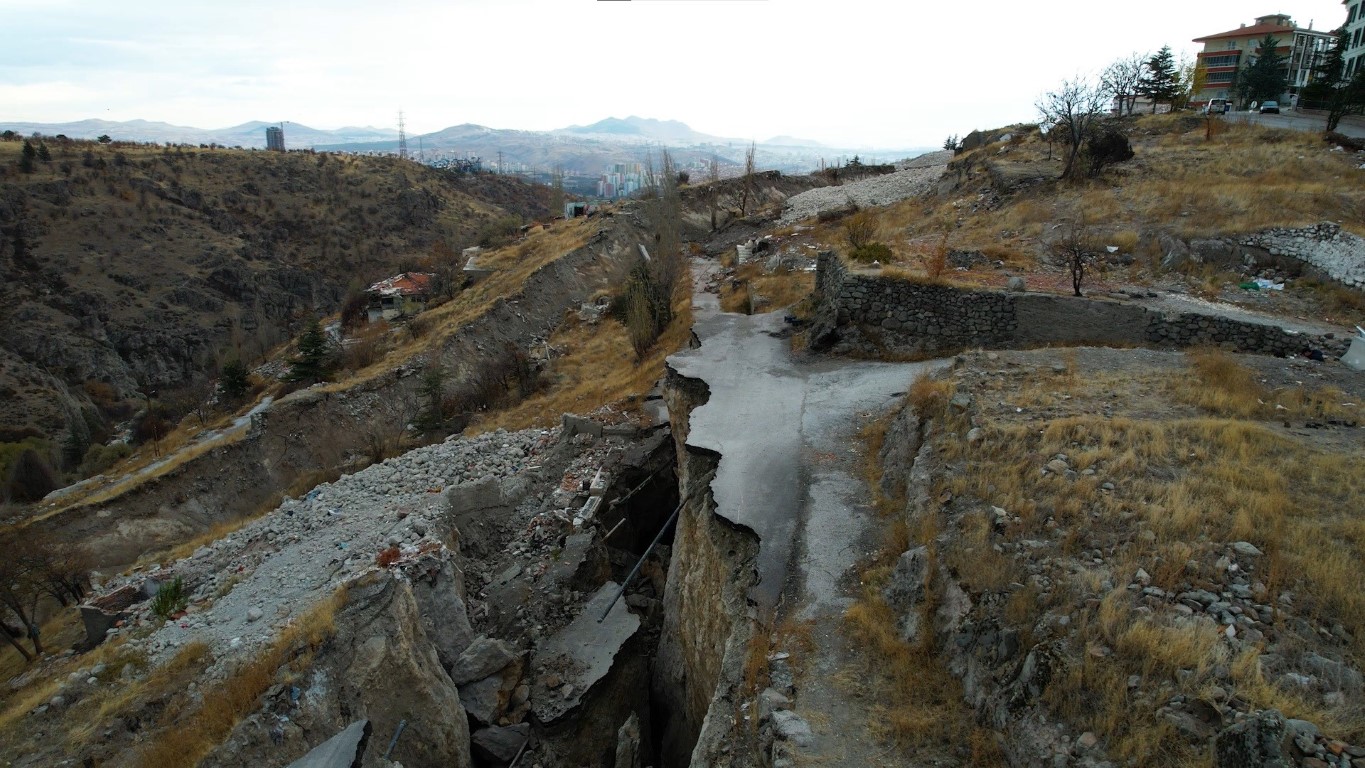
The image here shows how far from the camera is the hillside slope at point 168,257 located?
4425 centimetres

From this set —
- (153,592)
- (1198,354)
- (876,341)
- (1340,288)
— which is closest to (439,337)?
(153,592)

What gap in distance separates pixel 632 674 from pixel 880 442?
471 centimetres

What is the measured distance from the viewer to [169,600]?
10.3m

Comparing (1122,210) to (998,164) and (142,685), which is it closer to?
(998,164)

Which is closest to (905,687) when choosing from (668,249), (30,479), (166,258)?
(668,249)

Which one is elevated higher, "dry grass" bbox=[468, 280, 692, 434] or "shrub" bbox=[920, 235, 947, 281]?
"shrub" bbox=[920, 235, 947, 281]

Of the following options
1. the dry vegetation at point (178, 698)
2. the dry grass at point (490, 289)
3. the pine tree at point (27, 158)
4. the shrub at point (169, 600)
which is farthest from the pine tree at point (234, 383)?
the pine tree at point (27, 158)

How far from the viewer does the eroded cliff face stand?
6.09 metres

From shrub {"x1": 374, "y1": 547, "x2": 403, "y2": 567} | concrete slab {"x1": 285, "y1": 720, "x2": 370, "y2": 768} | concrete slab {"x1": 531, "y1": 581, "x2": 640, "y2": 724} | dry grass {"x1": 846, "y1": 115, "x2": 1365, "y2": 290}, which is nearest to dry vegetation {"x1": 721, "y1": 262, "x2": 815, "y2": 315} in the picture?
dry grass {"x1": 846, "y1": 115, "x2": 1365, "y2": 290}

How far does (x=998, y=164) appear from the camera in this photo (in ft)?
76.1

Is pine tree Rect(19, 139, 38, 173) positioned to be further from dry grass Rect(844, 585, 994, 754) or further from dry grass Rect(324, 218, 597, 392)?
dry grass Rect(844, 585, 994, 754)

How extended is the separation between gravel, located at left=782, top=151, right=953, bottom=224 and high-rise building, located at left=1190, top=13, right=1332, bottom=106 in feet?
83.3

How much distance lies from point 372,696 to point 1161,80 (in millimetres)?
38337

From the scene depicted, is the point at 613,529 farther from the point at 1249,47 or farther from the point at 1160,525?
the point at 1249,47
